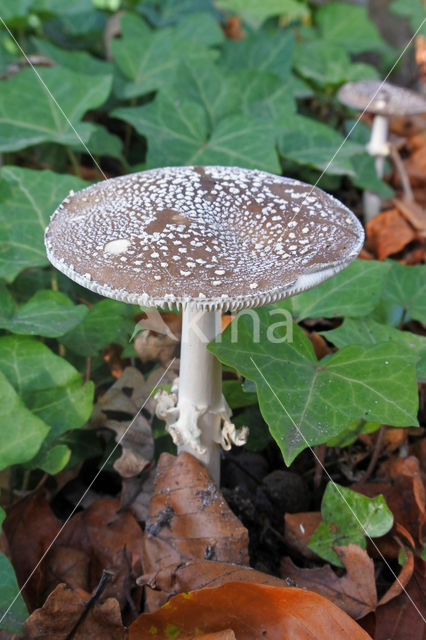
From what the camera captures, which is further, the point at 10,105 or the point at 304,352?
the point at 10,105

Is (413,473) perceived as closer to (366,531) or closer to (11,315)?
(366,531)

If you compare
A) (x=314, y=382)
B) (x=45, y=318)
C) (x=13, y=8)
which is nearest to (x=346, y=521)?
(x=314, y=382)

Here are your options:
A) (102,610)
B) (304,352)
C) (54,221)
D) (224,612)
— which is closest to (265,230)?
(304,352)

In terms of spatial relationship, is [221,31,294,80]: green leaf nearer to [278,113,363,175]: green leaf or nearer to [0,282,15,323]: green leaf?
[278,113,363,175]: green leaf

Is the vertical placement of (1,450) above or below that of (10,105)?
below

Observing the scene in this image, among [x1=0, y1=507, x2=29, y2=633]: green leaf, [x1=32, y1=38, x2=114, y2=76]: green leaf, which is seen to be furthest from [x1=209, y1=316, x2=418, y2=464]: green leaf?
[x1=32, y1=38, x2=114, y2=76]: green leaf

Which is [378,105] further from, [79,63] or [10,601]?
[10,601]
